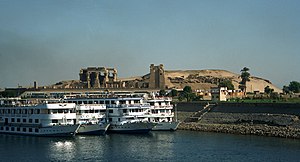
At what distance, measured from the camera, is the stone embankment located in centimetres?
5610

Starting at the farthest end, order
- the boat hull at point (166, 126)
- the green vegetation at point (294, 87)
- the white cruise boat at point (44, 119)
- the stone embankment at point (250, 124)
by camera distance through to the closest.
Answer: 1. the green vegetation at point (294, 87)
2. the boat hull at point (166, 126)
3. the white cruise boat at point (44, 119)
4. the stone embankment at point (250, 124)

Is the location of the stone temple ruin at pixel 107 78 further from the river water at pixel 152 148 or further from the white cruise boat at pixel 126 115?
the river water at pixel 152 148

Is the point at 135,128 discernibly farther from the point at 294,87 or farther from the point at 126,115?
the point at 294,87

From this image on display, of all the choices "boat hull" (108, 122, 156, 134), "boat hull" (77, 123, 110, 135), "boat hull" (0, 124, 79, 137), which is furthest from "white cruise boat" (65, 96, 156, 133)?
"boat hull" (0, 124, 79, 137)

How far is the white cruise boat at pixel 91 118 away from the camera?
193ft

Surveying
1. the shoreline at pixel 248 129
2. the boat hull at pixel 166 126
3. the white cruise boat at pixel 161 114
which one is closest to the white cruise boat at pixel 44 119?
the white cruise boat at pixel 161 114

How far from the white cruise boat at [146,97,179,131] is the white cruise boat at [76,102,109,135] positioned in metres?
6.35

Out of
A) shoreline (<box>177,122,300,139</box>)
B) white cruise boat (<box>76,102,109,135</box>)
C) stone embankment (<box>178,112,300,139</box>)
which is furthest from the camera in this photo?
white cruise boat (<box>76,102,109,135</box>)

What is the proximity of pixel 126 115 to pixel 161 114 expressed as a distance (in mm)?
6203

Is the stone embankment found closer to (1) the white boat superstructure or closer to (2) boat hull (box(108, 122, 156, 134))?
(1) the white boat superstructure

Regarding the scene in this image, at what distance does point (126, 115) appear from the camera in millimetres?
62250

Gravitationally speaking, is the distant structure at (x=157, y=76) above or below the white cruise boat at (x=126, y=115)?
above

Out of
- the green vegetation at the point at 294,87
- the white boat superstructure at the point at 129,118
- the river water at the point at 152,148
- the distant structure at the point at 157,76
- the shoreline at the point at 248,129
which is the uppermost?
the distant structure at the point at 157,76

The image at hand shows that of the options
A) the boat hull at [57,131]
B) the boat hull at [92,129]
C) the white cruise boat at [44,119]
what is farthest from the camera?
the boat hull at [92,129]
